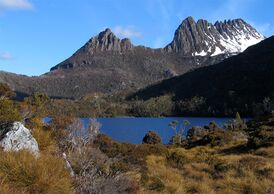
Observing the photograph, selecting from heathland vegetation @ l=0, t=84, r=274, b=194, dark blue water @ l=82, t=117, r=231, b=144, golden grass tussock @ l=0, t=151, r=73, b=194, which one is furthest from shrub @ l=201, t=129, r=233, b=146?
dark blue water @ l=82, t=117, r=231, b=144

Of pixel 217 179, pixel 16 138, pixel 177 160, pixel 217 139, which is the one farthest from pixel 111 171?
pixel 217 139

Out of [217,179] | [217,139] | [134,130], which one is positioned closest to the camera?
[217,179]

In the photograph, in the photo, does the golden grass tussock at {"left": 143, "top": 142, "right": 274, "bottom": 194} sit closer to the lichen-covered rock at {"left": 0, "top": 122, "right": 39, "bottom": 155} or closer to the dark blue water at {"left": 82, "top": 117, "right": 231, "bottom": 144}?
the lichen-covered rock at {"left": 0, "top": 122, "right": 39, "bottom": 155}

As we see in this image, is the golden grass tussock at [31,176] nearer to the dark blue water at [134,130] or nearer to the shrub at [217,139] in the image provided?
the shrub at [217,139]

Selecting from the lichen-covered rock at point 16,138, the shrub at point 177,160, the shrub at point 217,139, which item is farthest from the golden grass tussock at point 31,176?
the shrub at point 217,139

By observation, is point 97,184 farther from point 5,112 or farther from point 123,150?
point 123,150

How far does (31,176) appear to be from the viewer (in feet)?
21.8

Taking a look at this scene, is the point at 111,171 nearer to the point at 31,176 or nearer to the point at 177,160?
the point at 31,176

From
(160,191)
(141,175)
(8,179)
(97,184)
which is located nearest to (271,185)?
(160,191)

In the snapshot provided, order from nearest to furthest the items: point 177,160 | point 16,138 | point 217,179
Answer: point 16,138
point 217,179
point 177,160

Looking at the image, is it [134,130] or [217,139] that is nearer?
[217,139]

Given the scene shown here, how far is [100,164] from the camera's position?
11.8m

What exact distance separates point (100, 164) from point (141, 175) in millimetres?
3414

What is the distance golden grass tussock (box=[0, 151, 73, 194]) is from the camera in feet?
21.6
